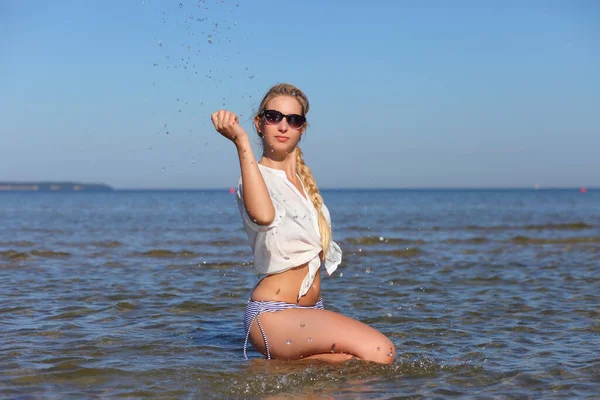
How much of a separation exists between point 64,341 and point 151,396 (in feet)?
7.49

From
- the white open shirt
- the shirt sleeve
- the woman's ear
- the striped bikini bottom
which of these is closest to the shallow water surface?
the striped bikini bottom

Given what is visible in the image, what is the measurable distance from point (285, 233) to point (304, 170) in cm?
71

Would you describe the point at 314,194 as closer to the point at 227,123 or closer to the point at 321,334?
the point at 321,334

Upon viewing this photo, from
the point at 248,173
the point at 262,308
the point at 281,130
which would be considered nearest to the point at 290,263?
the point at 262,308

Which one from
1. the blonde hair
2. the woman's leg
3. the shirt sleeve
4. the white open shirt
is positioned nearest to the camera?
the shirt sleeve

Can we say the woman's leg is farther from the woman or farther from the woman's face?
the woman's face

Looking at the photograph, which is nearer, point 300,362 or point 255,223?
point 255,223

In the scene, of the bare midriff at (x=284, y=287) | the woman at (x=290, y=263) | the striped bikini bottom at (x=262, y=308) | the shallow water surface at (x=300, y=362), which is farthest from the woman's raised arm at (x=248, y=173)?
the shallow water surface at (x=300, y=362)

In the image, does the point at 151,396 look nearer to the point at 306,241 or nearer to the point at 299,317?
the point at 299,317

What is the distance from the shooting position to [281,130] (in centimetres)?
506

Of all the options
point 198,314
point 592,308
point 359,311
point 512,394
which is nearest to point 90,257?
point 198,314

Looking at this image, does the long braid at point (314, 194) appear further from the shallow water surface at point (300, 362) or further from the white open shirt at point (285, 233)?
the shallow water surface at point (300, 362)

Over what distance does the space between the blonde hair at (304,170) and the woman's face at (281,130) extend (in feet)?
0.15

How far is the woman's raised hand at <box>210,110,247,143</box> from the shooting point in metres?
4.33
